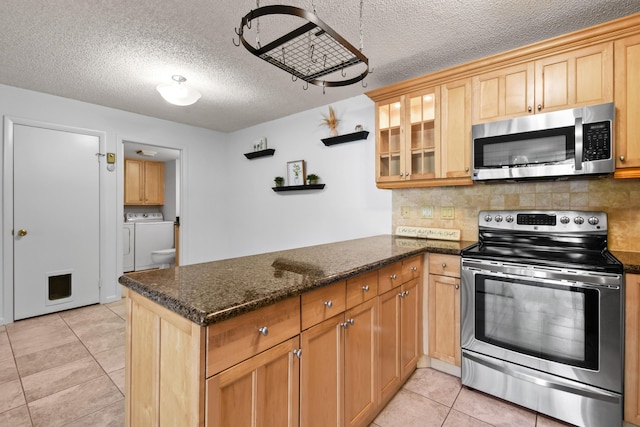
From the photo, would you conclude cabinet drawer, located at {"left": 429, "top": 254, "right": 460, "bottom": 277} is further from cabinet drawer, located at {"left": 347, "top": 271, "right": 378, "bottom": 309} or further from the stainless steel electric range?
cabinet drawer, located at {"left": 347, "top": 271, "right": 378, "bottom": 309}

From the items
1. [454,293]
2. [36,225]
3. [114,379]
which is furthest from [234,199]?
[454,293]

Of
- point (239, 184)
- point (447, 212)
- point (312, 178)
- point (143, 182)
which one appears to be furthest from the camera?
→ point (143, 182)

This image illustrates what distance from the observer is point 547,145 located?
6.46ft

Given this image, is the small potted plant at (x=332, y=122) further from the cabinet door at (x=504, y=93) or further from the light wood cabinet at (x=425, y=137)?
the cabinet door at (x=504, y=93)

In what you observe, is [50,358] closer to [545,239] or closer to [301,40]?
[301,40]

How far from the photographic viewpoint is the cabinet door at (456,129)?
229cm

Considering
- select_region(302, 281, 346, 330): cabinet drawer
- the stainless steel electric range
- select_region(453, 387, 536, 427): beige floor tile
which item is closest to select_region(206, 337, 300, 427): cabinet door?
select_region(302, 281, 346, 330): cabinet drawer

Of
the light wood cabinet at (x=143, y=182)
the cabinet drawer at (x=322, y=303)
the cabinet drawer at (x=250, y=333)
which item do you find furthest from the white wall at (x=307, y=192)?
the light wood cabinet at (x=143, y=182)

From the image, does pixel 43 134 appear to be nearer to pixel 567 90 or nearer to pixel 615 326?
pixel 567 90

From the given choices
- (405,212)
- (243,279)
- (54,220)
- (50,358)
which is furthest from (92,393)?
(405,212)

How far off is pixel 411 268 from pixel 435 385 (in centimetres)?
83

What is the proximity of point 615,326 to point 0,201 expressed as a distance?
16.4 ft

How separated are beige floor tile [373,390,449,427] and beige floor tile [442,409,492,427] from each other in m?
0.03

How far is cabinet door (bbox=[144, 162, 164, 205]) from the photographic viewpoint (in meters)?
6.26
